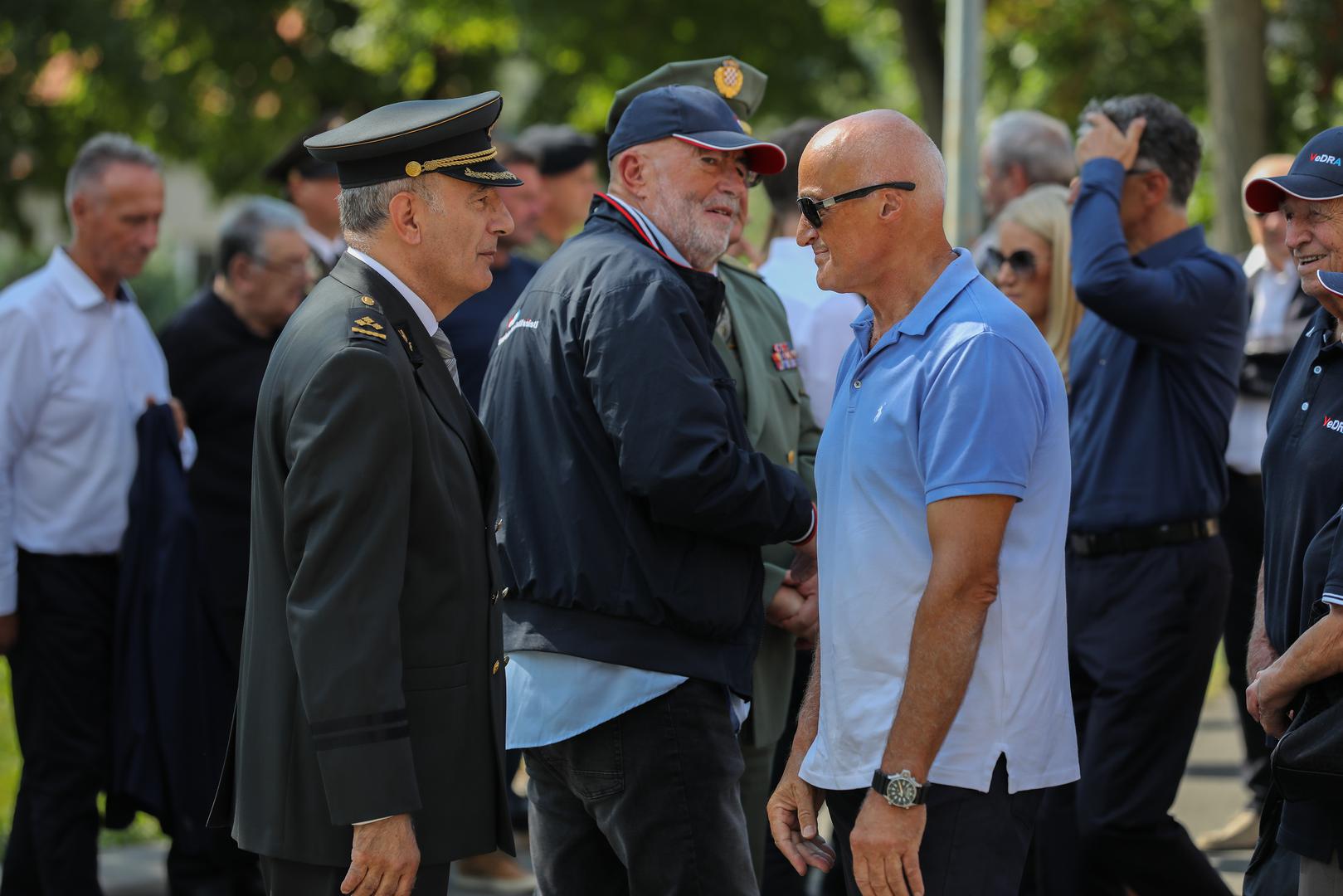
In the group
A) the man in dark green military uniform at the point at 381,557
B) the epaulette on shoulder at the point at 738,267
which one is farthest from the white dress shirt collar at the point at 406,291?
the epaulette on shoulder at the point at 738,267

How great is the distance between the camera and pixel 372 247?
3.09 meters

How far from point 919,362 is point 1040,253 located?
2.51 m

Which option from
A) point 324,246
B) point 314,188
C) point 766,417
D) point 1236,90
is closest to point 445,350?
point 766,417

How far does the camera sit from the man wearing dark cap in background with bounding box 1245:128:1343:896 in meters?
3.04

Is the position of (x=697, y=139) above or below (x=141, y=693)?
above

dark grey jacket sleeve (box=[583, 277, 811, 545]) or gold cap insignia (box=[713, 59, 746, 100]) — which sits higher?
gold cap insignia (box=[713, 59, 746, 100])

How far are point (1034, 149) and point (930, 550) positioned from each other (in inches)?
139

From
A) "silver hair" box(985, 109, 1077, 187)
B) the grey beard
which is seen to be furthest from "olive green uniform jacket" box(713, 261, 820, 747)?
"silver hair" box(985, 109, 1077, 187)

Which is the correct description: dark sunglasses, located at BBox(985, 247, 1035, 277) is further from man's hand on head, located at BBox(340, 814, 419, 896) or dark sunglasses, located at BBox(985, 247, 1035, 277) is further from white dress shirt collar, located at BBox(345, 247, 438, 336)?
man's hand on head, located at BBox(340, 814, 419, 896)

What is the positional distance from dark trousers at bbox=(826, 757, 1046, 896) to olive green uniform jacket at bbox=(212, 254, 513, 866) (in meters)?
0.78

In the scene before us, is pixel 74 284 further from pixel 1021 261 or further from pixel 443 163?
pixel 1021 261

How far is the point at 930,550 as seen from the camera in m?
2.77

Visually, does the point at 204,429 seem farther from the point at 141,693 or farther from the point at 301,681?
the point at 301,681

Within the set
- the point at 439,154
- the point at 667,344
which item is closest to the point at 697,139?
the point at 667,344
